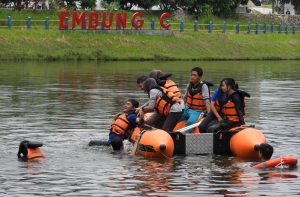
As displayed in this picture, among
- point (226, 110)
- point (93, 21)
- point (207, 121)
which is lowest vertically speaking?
point (93, 21)

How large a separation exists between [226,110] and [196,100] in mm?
1136

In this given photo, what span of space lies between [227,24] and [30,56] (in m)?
26.6

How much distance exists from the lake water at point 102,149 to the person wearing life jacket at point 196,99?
63.8 inches

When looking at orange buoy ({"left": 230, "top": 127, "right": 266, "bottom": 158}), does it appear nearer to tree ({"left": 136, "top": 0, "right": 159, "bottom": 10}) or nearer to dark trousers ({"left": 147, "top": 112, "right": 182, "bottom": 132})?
dark trousers ({"left": 147, "top": 112, "right": 182, "bottom": 132})

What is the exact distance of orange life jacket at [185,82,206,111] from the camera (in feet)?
72.8

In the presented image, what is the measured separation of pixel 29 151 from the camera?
20.1 meters

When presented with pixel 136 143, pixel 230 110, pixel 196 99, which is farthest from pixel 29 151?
pixel 230 110

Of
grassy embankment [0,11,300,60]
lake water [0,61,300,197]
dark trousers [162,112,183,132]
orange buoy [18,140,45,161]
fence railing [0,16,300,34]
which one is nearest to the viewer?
lake water [0,61,300,197]

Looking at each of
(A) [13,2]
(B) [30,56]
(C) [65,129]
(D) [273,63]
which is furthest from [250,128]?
(A) [13,2]

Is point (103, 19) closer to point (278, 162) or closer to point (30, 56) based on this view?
point (30, 56)

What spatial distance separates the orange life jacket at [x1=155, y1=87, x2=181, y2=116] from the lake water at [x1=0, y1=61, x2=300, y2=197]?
1.47 metres

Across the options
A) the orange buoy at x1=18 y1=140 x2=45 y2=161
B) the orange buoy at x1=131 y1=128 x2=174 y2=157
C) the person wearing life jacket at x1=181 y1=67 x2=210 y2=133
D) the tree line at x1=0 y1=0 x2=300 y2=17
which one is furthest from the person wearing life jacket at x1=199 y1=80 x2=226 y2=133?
the tree line at x1=0 y1=0 x2=300 y2=17

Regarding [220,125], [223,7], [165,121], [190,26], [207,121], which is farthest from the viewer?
[223,7]

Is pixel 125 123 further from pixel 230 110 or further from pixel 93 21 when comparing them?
pixel 93 21
